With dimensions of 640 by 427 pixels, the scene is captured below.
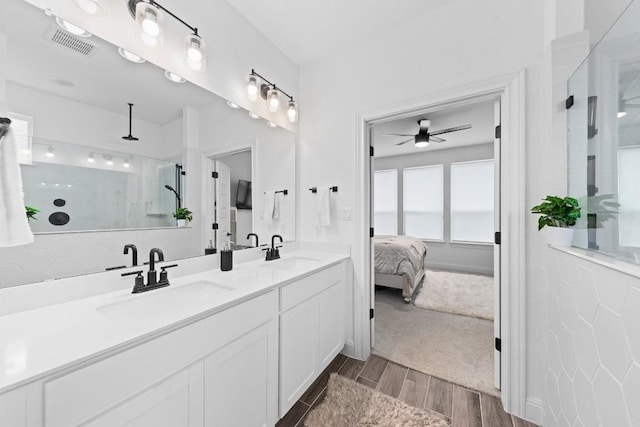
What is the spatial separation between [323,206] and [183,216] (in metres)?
1.11

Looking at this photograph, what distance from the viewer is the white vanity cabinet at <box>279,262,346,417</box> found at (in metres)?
1.41

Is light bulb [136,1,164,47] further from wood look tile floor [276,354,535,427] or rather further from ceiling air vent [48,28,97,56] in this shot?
wood look tile floor [276,354,535,427]

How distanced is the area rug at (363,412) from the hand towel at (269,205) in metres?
1.37

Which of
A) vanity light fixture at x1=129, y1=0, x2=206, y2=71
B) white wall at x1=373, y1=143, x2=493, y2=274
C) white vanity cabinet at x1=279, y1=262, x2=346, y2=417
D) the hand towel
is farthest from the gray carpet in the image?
vanity light fixture at x1=129, y1=0, x2=206, y2=71

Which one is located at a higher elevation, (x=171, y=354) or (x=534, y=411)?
(x=171, y=354)

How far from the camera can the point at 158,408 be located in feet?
2.72

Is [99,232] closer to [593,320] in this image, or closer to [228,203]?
[228,203]

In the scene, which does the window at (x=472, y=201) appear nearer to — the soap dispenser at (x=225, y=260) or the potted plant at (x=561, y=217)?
the potted plant at (x=561, y=217)

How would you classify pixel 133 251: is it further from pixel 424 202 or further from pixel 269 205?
pixel 424 202

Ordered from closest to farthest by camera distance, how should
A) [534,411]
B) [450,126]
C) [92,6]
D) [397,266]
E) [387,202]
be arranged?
[92,6] < [534,411] < [397,266] < [450,126] < [387,202]

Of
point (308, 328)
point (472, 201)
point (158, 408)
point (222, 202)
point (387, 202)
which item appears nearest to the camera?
point (158, 408)

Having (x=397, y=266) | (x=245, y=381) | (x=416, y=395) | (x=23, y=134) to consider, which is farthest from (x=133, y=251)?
(x=397, y=266)

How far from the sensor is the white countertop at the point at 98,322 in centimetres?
64

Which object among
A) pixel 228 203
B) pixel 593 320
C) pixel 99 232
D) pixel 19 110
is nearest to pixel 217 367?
pixel 99 232
